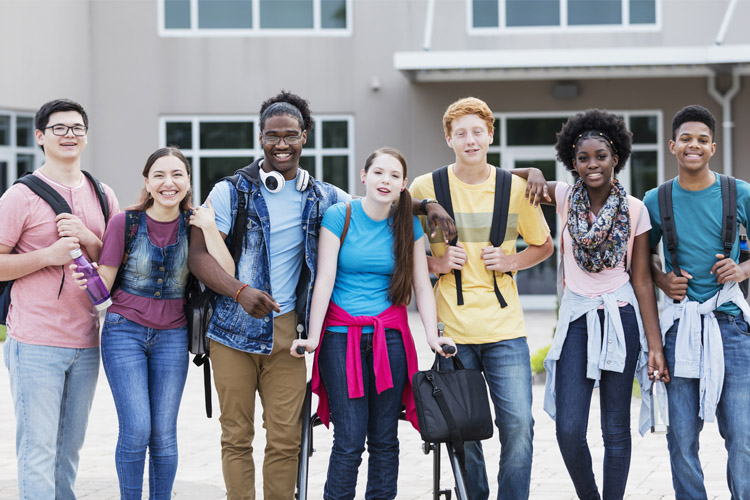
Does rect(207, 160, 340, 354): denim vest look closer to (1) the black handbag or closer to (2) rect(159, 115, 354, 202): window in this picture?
(1) the black handbag

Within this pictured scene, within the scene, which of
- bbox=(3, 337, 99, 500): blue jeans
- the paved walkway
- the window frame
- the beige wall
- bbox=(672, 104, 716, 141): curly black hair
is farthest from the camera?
the beige wall

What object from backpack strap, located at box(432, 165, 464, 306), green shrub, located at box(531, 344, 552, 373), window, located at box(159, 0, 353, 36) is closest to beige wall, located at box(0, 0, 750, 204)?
window, located at box(159, 0, 353, 36)

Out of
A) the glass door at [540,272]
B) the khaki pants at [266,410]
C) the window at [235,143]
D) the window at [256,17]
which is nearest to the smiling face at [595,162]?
→ the khaki pants at [266,410]

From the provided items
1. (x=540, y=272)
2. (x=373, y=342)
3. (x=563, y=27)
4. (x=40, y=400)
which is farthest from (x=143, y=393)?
(x=563, y=27)

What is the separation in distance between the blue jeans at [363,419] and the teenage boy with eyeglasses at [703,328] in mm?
1283

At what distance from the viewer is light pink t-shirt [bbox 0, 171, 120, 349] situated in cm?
441

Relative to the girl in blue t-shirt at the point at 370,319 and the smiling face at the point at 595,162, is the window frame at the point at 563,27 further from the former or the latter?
the girl in blue t-shirt at the point at 370,319

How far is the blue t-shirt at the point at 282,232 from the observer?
15.0ft

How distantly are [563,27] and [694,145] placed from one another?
12.3 m

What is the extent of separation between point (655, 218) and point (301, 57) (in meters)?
12.6

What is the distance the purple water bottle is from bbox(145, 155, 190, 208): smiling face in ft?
1.43

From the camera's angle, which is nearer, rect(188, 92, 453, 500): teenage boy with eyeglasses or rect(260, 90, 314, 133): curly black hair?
rect(188, 92, 453, 500): teenage boy with eyeglasses

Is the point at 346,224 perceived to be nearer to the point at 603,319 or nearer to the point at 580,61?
the point at 603,319

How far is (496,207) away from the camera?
15.4 feet
